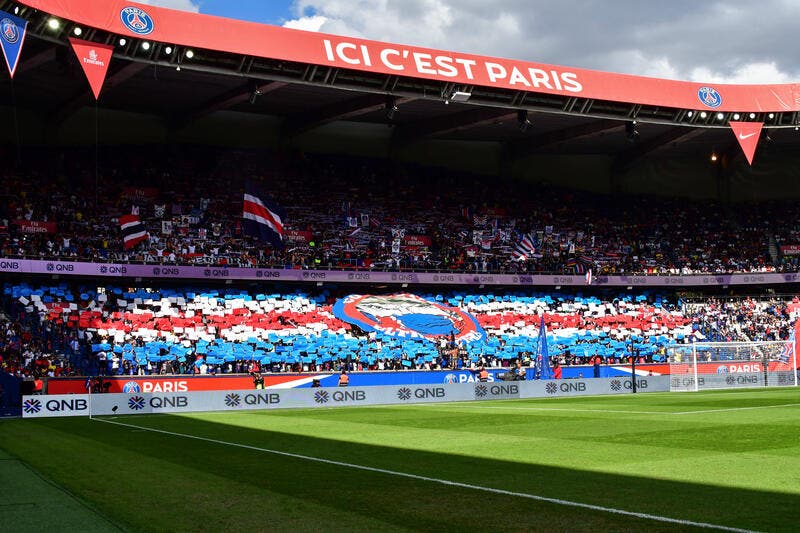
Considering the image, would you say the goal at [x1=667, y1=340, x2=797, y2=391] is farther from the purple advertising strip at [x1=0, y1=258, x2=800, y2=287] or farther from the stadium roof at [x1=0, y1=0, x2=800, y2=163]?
the stadium roof at [x1=0, y1=0, x2=800, y2=163]

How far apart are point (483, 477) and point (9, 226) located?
118ft

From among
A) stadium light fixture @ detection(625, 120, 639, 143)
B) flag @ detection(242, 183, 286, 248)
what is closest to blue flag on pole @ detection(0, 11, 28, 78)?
flag @ detection(242, 183, 286, 248)

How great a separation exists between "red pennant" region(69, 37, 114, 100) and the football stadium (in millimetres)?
91

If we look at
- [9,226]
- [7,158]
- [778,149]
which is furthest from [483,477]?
[778,149]

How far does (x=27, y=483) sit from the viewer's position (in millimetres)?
12148

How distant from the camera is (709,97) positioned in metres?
50.4

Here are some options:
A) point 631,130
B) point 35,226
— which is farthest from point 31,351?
point 631,130

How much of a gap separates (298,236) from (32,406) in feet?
76.6

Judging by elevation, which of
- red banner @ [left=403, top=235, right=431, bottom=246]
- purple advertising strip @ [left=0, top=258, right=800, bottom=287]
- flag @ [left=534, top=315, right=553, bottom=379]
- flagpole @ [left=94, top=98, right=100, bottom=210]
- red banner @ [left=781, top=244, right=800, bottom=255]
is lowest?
flag @ [left=534, top=315, right=553, bottom=379]

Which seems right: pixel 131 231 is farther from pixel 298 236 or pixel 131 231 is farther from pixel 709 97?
pixel 709 97

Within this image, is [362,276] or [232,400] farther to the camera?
[362,276]

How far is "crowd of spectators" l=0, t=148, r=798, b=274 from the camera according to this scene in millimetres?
44344

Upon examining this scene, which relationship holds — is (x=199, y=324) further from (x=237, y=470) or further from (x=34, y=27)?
(x=237, y=470)

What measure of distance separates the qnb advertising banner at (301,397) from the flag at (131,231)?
13873 millimetres
